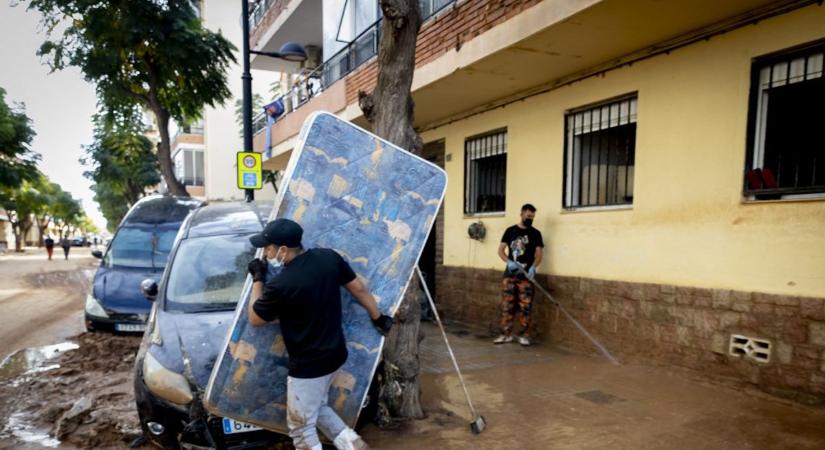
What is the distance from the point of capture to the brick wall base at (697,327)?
4.13 m

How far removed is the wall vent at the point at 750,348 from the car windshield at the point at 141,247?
7560 mm

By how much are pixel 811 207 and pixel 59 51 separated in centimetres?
1436

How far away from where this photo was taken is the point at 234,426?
10.5ft

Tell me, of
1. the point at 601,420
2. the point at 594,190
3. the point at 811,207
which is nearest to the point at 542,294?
the point at 594,190

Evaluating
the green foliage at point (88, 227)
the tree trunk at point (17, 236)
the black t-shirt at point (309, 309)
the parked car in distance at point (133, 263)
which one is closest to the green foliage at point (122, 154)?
the parked car in distance at point (133, 263)

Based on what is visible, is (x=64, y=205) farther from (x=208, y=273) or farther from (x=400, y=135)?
(x=400, y=135)

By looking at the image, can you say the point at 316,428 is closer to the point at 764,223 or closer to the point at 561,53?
the point at 764,223

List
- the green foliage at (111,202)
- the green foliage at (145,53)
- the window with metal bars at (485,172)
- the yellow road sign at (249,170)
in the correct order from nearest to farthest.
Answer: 1. the window with metal bars at (485,172)
2. the yellow road sign at (249,170)
3. the green foliage at (145,53)
4. the green foliage at (111,202)

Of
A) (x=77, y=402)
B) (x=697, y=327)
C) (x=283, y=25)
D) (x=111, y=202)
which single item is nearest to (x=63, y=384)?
(x=77, y=402)

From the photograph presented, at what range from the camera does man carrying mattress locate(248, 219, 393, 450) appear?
112 inches

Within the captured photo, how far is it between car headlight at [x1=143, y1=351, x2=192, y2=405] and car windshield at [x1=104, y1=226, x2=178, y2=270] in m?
4.58

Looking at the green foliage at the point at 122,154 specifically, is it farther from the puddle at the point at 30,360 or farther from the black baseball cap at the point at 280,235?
the black baseball cap at the point at 280,235

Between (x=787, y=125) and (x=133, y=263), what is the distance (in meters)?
8.59

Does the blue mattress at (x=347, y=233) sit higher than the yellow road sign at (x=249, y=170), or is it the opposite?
the yellow road sign at (x=249, y=170)
